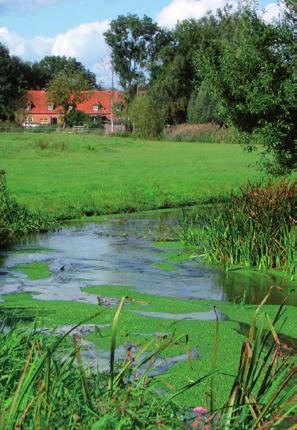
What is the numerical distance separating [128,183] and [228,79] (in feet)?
41.7

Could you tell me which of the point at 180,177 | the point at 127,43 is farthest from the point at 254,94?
the point at 127,43

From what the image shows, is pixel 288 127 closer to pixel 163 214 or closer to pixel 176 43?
pixel 163 214

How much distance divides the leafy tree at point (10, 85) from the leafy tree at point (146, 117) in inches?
1088

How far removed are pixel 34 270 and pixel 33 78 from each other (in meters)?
114

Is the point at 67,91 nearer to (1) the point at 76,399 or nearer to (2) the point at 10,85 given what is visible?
(2) the point at 10,85

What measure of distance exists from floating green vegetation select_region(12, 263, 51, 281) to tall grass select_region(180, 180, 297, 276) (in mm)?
3260

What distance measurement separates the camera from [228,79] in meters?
15.9

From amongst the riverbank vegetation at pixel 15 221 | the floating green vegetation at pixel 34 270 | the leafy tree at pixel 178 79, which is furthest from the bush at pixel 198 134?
the floating green vegetation at pixel 34 270

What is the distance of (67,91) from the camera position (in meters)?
93.6

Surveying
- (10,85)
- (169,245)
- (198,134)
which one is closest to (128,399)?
(169,245)

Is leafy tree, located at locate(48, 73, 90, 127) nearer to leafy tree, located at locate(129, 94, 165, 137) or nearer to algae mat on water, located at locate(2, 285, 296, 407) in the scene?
leafy tree, located at locate(129, 94, 165, 137)

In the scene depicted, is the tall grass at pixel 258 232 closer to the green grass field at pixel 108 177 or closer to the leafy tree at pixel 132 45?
the green grass field at pixel 108 177

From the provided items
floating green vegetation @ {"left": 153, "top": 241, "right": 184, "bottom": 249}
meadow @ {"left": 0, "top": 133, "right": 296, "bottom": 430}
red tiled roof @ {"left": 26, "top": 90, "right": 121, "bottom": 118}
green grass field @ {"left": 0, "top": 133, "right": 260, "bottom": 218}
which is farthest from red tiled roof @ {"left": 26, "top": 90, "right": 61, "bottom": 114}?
floating green vegetation @ {"left": 153, "top": 241, "right": 184, "bottom": 249}

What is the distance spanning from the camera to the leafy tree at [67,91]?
306 ft
